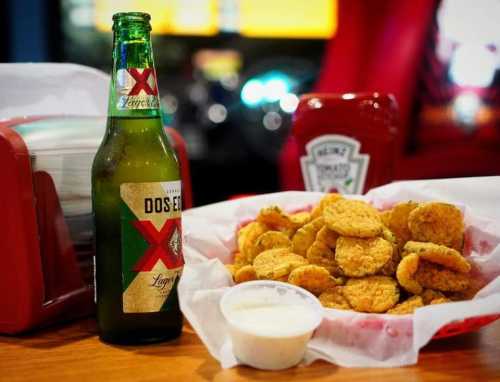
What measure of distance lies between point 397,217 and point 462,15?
3.39 metres

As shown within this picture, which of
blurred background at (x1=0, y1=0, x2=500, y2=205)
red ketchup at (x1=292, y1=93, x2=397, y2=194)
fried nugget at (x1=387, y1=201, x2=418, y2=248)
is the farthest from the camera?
blurred background at (x1=0, y1=0, x2=500, y2=205)

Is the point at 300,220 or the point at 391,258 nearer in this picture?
the point at 391,258

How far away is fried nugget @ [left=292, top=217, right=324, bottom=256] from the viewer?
1.03m

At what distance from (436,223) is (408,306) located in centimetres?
15

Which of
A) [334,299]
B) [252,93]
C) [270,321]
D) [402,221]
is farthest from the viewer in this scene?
[252,93]

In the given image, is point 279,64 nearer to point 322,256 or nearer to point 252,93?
point 252,93

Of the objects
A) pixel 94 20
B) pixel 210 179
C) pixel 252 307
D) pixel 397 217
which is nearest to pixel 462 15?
pixel 210 179

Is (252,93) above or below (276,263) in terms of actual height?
below

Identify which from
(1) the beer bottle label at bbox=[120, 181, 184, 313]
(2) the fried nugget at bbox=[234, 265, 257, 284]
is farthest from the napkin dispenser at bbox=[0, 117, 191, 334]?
(2) the fried nugget at bbox=[234, 265, 257, 284]

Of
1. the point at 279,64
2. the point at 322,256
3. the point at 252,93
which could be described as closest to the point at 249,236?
the point at 322,256

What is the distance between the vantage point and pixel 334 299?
36.4 inches

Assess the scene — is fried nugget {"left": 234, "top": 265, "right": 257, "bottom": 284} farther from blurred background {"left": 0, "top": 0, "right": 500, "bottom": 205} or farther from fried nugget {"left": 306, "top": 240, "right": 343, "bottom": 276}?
blurred background {"left": 0, "top": 0, "right": 500, "bottom": 205}

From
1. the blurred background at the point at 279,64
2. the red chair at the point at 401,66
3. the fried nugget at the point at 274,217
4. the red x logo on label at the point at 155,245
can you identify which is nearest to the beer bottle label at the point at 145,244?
the red x logo on label at the point at 155,245

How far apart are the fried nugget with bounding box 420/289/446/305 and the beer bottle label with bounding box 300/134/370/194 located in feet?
1.72
